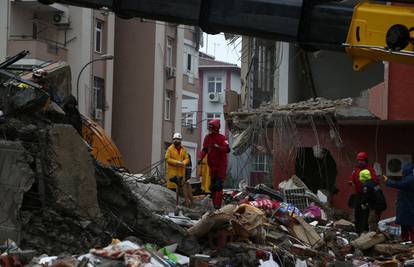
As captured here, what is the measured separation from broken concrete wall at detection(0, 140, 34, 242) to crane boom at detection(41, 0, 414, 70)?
2430 millimetres

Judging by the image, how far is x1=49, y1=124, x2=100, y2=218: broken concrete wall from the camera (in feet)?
31.0

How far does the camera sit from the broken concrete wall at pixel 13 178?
29.9 ft

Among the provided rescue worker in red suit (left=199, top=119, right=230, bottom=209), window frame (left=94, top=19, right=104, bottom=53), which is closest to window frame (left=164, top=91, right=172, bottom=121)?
window frame (left=94, top=19, right=104, bottom=53)

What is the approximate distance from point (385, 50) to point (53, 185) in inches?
177

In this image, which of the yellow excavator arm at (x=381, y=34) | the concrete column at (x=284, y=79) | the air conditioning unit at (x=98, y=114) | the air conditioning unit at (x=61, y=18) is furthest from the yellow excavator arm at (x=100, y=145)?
the air conditioning unit at (x=98, y=114)

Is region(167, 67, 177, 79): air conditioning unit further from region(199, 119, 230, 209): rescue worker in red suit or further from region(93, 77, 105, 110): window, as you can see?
region(199, 119, 230, 209): rescue worker in red suit

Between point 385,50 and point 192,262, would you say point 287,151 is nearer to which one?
point 192,262

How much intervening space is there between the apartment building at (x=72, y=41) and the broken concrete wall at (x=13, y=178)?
74.9 ft

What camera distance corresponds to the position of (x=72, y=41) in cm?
3622

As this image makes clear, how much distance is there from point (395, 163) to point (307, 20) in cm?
1307

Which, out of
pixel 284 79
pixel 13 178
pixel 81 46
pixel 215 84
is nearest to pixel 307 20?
pixel 13 178

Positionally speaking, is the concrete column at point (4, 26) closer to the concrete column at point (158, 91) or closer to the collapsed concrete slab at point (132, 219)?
the concrete column at point (158, 91)

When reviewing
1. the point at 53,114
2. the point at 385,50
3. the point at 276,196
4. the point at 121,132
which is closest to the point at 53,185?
the point at 53,114

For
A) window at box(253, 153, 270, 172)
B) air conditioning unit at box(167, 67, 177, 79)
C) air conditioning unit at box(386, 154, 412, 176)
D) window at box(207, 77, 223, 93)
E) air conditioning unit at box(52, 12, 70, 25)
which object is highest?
air conditioning unit at box(52, 12, 70, 25)
